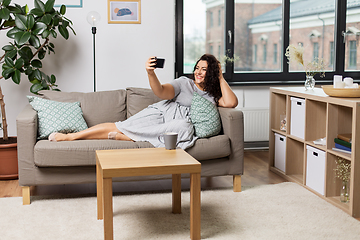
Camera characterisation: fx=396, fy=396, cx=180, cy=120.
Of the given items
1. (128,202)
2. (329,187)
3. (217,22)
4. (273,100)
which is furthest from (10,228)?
(217,22)

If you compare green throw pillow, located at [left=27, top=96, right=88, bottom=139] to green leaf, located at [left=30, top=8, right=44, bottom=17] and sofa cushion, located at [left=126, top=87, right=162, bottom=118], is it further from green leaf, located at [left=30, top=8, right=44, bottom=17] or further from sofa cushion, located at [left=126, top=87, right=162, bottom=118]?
green leaf, located at [left=30, top=8, right=44, bottom=17]

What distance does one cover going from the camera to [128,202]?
9.12 ft

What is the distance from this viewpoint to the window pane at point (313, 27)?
458 centimetres

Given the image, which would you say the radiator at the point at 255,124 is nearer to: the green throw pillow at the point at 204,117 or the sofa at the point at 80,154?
the sofa at the point at 80,154

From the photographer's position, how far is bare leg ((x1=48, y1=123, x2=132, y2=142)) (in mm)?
2924

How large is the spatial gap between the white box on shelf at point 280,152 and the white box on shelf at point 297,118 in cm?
16

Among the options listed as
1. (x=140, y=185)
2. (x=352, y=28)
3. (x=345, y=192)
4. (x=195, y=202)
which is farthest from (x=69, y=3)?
(x=352, y=28)

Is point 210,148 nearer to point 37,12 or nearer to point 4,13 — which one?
point 37,12

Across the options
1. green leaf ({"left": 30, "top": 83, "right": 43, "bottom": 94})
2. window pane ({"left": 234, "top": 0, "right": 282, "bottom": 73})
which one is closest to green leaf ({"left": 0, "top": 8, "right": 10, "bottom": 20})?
green leaf ({"left": 30, "top": 83, "right": 43, "bottom": 94})

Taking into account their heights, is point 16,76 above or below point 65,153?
above

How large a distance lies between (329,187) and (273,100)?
3.57ft

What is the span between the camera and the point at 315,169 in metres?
2.99

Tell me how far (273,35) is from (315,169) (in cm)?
210

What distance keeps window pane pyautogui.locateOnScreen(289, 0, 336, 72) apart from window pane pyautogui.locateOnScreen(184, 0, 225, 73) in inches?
34.0
